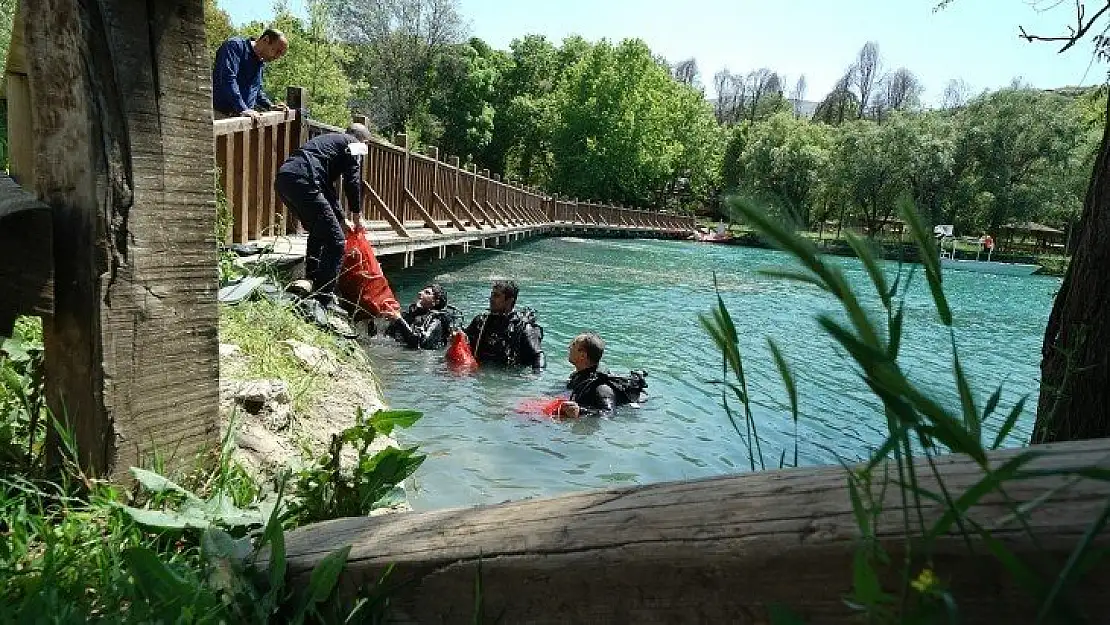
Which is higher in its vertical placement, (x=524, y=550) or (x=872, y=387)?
(x=872, y=387)

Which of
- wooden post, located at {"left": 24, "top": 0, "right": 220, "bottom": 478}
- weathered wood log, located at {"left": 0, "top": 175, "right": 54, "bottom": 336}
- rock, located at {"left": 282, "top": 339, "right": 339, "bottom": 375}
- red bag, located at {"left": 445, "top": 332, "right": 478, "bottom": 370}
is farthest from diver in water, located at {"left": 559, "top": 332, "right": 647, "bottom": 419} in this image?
weathered wood log, located at {"left": 0, "top": 175, "right": 54, "bottom": 336}

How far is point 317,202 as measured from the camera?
24.4ft

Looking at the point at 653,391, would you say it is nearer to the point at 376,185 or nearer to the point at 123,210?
the point at 123,210

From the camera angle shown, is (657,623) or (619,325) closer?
(657,623)

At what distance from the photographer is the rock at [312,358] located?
4355 mm

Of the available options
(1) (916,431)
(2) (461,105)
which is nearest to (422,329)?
(1) (916,431)

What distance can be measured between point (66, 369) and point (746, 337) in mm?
9329

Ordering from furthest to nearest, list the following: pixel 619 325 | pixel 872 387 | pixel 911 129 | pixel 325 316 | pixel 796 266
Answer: pixel 911 129, pixel 619 325, pixel 325 316, pixel 796 266, pixel 872 387

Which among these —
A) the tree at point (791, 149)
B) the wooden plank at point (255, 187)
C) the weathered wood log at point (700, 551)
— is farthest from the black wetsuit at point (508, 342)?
the tree at point (791, 149)

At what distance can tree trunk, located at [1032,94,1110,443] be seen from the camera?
214 centimetres

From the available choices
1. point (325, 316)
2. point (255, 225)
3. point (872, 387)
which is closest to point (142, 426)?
point (872, 387)

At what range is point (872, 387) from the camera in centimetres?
63

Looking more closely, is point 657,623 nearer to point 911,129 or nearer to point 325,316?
point 325,316

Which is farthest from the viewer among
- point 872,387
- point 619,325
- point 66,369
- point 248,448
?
point 619,325
